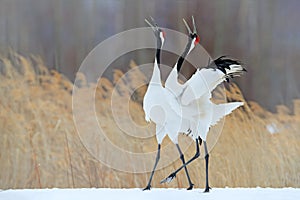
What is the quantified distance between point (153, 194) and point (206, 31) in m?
0.78

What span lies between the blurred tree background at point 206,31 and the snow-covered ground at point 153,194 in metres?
0.43

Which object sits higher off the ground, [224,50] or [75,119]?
[224,50]

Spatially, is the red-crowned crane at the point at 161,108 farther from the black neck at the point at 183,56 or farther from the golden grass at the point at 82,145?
the golden grass at the point at 82,145

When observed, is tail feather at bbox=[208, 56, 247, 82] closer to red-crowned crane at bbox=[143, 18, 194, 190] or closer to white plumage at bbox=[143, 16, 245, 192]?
white plumage at bbox=[143, 16, 245, 192]

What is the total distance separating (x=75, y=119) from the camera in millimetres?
1983

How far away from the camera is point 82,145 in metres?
1.98

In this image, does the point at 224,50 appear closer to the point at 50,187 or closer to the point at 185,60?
the point at 185,60

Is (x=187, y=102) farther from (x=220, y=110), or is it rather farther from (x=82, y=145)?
(x=82, y=145)

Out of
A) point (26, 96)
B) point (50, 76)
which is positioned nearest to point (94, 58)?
point (50, 76)

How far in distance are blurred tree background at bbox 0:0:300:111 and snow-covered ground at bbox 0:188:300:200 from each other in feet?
1.43

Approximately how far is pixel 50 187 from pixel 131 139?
428 millimetres

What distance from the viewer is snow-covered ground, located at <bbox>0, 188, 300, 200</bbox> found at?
168 centimetres

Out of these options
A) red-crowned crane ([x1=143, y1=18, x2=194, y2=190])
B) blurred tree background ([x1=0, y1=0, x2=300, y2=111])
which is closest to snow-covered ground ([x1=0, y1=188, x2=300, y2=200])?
red-crowned crane ([x1=143, y1=18, x2=194, y2=190])

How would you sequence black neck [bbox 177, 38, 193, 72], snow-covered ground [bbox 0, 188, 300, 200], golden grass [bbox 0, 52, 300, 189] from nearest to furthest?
snow-covered ground [bbox 0, 188, 300, 200] → black neck [bbox 177, 38, 193, 72] → golden grass [bbox 0, 52, 300, 189]
